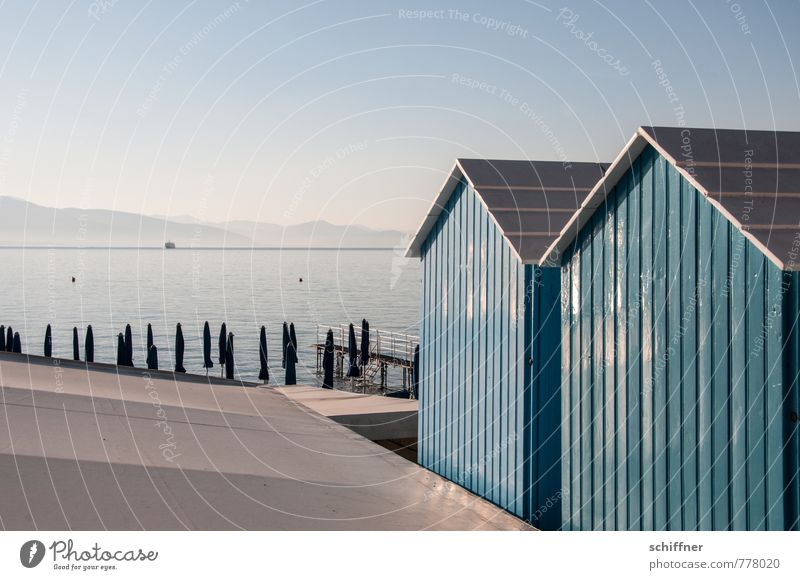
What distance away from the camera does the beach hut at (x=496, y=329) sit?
356 inches

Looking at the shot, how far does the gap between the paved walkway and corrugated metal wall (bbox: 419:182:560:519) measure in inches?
14.2

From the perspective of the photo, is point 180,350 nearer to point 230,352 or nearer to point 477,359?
point 230,352

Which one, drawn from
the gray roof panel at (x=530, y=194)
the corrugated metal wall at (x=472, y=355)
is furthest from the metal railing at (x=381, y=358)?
the gray roof panel at (x=530, y=194)

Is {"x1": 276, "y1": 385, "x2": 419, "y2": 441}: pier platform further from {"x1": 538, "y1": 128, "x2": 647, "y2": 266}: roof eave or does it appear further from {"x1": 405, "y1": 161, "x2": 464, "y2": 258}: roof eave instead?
{"x1": 538, "y1": 128, "x2": 647, "y2": 266}: roof eave

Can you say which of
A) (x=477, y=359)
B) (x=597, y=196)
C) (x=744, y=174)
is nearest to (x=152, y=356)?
(x=477, y=359)

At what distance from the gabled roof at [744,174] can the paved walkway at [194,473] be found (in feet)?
13.9

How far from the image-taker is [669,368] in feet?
22.5

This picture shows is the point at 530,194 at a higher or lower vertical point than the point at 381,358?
higher

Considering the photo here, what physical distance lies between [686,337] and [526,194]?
14.3 feet

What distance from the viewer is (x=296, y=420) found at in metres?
15.1

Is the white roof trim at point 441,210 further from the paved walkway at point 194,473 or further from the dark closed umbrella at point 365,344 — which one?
the dark closed umbrella at point 365,344

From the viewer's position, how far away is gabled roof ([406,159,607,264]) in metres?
9.73

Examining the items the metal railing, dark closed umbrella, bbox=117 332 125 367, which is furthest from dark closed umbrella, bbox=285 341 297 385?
dark closed umbrella, bbox=117 332 125 367
